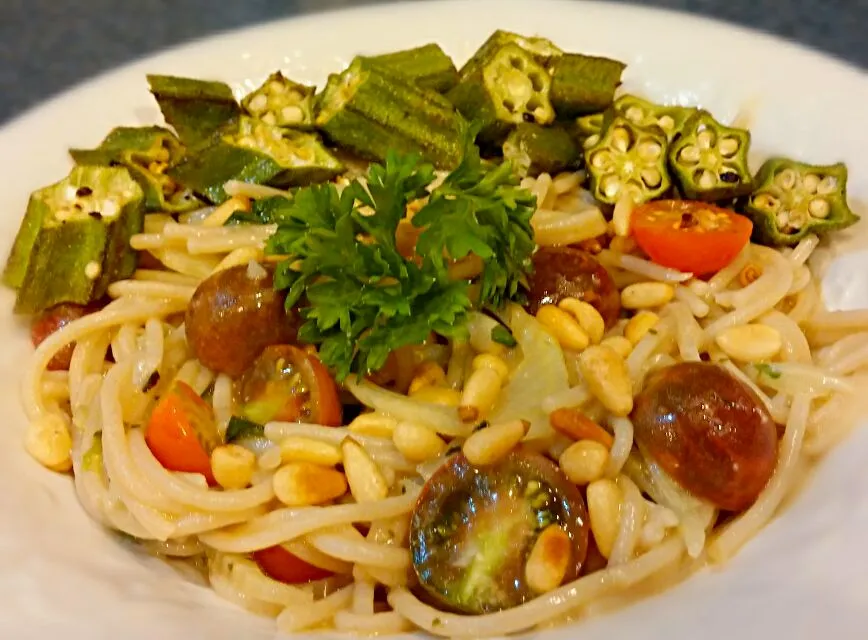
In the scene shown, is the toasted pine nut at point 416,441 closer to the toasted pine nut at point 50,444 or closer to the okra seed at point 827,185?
the toasted pine nut at point 50,444

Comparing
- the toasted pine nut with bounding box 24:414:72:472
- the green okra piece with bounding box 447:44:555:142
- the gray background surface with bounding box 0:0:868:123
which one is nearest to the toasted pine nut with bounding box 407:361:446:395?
the toasted pine nut with bounding box 24:414:72:472

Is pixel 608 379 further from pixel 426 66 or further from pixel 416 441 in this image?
pixel 426 66

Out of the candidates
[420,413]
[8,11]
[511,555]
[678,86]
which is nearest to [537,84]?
[678,86]

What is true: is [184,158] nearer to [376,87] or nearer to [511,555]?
[376,87]

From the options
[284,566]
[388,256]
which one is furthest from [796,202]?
[284,566]

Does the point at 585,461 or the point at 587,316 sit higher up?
the point at 587,316

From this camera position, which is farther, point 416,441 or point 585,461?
point 416,441
